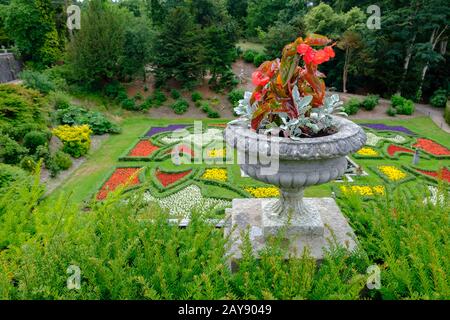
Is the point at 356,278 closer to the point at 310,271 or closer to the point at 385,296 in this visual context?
the point at 310,271

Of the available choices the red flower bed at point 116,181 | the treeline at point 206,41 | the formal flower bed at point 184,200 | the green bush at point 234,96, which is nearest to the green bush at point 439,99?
the treeline at point 206,41

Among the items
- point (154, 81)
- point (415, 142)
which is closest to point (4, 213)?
point (415, 142)

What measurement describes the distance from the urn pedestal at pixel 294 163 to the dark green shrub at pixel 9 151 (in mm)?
9822

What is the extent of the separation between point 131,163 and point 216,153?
3.37 m

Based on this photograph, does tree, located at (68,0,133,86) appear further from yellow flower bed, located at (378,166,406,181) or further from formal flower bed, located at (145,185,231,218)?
yellow flower bed, located at (378,166,406,181)

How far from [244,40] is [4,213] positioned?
36720 mm

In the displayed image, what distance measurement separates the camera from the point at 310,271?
3693 millimetres

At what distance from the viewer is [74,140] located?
45.3 feet

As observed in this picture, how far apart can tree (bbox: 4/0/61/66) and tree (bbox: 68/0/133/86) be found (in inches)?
206

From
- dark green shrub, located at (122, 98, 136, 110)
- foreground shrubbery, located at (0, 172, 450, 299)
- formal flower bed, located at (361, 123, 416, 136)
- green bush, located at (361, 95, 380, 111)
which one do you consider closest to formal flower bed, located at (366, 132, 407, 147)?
formal flower bed, located at (361, 123, 416, 136)

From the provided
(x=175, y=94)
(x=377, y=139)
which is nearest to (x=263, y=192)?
(x=377, y=139)

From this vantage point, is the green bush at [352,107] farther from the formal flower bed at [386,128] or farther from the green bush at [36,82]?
the green bush at [36,82]

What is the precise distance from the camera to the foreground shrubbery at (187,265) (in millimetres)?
3443

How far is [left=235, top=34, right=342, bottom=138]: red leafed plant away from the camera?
4559 mm
